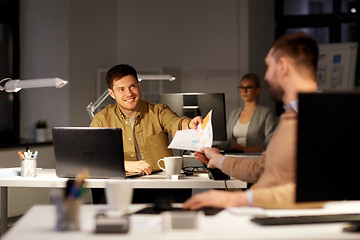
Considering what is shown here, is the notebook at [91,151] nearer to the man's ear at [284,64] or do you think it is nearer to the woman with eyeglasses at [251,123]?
the man's ear at [284,64]

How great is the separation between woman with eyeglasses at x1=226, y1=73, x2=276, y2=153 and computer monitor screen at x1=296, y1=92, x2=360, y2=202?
11.5 ft

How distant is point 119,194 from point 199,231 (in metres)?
0.40

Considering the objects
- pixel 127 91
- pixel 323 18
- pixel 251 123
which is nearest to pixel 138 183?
pixel 127 91

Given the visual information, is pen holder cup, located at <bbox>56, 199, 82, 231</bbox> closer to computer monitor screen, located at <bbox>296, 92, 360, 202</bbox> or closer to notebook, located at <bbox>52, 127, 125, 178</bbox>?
computer monitor screen, located at <bbox>296, 92, 360, 202</bbox>

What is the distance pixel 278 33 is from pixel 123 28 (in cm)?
215

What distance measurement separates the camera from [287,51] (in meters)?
2.11

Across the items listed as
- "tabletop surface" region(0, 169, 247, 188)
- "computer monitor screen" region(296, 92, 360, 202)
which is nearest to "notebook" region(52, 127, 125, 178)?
"tabletop surface" region(0, 169, 247, 188)

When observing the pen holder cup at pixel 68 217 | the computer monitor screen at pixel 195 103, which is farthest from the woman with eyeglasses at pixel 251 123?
the pen holder cup at pixel 68 217

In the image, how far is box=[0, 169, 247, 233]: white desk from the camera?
315cm

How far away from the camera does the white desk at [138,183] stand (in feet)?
10.3

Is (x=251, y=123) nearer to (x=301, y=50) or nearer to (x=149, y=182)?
(x=149, y=182)

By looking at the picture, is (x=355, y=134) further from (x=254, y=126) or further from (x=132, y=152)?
(x=254, y=126)

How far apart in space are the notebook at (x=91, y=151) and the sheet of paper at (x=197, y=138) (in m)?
0.31

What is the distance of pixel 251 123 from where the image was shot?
5598 millimetres
